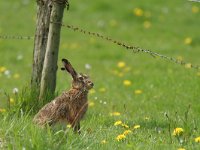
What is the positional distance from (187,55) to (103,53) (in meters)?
2.18

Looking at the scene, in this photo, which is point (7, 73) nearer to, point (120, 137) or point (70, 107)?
point (70, 107)

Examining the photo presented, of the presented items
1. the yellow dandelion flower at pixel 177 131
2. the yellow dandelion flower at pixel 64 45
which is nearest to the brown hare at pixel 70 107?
the yellow dandelion flower at pixel 177 131

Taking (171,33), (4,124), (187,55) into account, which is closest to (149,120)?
(4,124)

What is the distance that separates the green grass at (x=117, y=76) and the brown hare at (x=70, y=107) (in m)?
0.19

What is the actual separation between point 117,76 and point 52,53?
18.0 ft

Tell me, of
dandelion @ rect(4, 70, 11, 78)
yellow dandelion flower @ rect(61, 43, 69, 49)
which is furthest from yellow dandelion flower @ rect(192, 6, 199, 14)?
dandelion @ rect(4, 70, 11, 78)

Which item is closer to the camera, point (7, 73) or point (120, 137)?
point (120, 137)

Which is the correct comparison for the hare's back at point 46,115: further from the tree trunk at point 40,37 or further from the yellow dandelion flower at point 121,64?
the yellow dandelion flower at point 121,64

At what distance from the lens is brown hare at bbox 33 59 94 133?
7.50 m

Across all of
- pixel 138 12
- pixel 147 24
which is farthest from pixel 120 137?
pixel 138 12

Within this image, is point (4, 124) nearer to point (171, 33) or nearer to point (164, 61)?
point (164, 61)

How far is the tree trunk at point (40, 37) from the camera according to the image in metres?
9.57

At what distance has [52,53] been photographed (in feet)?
29.7

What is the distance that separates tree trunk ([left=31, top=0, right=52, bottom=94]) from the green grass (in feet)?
1.13
